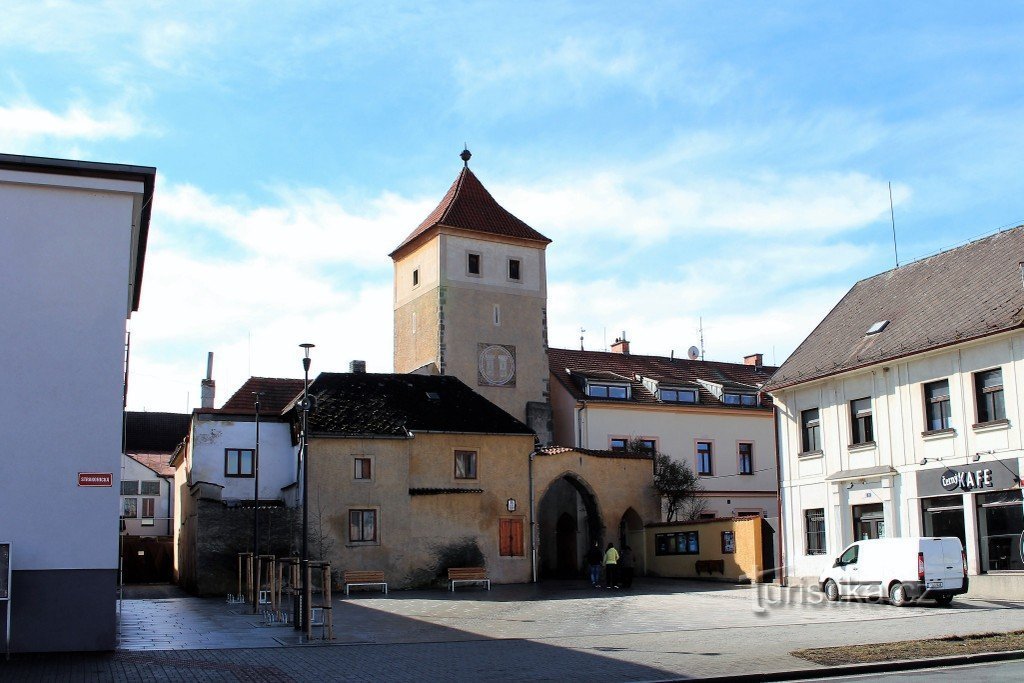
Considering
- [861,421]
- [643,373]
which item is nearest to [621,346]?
[643,373]

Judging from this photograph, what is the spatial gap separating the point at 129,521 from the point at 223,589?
3106 centimetres

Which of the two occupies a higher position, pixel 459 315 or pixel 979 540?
pixel 459 315

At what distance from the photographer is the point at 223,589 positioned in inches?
1383

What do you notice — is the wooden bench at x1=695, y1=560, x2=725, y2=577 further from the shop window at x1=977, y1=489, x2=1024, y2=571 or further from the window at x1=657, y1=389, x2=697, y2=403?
the window at x1=657, y1=389, x2=697, y2=403

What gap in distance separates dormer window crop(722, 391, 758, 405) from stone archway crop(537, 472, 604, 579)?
12880 millimetres

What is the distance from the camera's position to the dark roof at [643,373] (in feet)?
185

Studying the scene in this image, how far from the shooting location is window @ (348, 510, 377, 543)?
3781 cm

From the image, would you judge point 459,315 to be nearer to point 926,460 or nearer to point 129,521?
point 129,521

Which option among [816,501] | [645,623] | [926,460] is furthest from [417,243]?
[645,623]

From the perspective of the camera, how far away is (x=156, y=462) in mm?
65688

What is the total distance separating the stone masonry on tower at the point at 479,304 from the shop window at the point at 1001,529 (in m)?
27.5

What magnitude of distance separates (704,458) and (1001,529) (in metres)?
28.9

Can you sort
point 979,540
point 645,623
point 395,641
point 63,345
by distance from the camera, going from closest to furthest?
1. point 63,345
2. point 395,641
3. point 645,623
4. point 979,540

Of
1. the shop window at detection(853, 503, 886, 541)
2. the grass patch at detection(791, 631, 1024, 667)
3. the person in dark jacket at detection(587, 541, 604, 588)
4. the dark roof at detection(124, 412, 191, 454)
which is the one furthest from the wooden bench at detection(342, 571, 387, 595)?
the dark roof at detection(124, 412, 191, 454)
